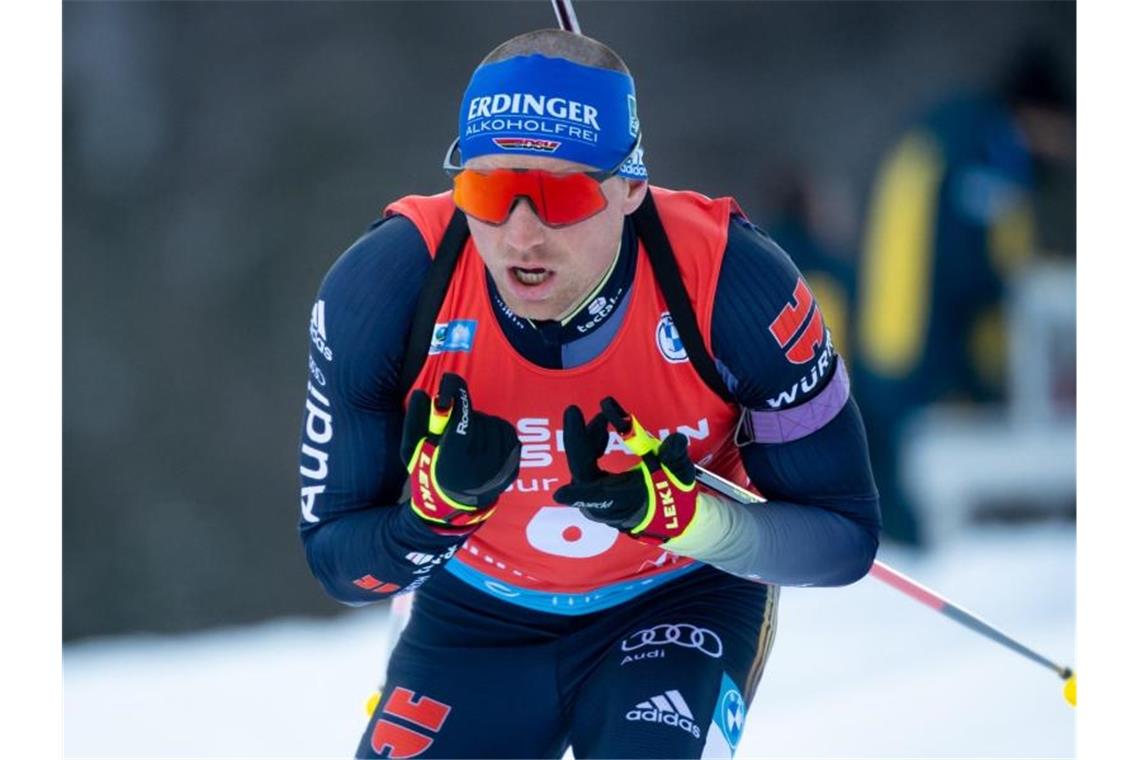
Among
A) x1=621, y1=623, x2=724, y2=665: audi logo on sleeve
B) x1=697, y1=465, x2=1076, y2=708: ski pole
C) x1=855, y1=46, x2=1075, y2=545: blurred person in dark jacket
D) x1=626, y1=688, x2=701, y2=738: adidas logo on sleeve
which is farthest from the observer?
x1=855, y1=46, x2=1075, y2=545: blurred person in dark jacket

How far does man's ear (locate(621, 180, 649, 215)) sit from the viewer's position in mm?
2729

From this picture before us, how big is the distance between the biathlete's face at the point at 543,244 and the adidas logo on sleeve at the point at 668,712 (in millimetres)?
666

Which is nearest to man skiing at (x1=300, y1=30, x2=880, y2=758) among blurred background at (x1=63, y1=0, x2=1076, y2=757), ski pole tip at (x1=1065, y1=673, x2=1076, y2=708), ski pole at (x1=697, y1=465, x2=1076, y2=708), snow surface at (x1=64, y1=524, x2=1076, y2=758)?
ski pole at (x1=697, y1=465, x2=1076, y2=708)

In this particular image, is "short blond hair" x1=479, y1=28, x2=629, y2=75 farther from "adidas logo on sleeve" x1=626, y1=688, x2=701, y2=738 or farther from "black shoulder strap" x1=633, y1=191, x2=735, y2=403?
"adidas logo on sleeve" x1=626, y1=688, x2=701, y2=738

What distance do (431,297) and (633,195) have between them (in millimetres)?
384

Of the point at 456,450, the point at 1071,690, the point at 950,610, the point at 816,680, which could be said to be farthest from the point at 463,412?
the point at 816,680

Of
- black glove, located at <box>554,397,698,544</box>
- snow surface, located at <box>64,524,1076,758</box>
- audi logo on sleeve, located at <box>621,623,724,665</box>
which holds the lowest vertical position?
snow surface, located at <box>64,524,1076,758</box>

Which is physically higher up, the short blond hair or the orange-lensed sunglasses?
the short blond hair

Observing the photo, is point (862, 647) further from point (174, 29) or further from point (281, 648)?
point (174, 29)

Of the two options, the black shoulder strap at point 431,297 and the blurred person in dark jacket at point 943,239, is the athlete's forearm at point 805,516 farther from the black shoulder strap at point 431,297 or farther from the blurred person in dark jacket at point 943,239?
the blurred person in dark jacket at point 943,239

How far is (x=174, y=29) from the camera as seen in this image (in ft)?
23.7

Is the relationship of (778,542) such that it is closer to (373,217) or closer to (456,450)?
(456,450)

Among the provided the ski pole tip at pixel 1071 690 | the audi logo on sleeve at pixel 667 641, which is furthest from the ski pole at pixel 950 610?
the audi logo on sleeve at pixel 667 641
